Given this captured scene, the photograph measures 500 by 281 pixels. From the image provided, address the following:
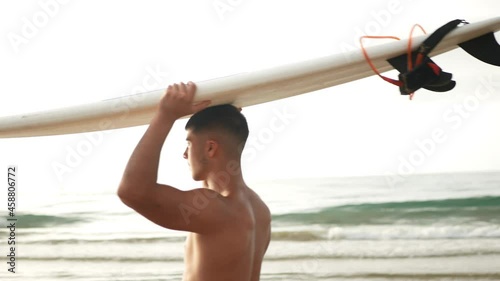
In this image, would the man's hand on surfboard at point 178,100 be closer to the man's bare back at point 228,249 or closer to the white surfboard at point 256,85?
the white surfboard at point 256,85

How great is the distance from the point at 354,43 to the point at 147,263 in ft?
6.11

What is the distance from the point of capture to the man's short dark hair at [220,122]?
1607 mm

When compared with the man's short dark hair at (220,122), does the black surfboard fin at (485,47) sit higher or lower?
higher

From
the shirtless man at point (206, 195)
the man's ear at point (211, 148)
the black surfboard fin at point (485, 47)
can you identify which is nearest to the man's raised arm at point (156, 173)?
the shirtless man at point (206, 195)

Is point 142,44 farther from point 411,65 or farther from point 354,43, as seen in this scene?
point 411,65

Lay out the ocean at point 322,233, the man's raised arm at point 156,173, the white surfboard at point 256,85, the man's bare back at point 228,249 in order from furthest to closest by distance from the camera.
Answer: the ocean at point 322,233 → the white surfboard at point 256,85 → the man's bare back at point 228,249 → the man's raised arm at point 156,173

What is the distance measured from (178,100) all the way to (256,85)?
0.27 meters

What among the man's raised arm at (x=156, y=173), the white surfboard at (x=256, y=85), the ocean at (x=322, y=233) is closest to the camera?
the man's raised arm at (x=156, y=173)

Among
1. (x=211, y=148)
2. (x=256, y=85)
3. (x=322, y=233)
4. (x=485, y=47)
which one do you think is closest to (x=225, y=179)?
(x=211, y=148)

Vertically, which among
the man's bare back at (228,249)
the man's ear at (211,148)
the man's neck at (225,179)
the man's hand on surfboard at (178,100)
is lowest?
the man's bare back at (228,249)

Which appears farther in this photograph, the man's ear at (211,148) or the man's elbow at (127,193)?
the man's ear at (211,148)

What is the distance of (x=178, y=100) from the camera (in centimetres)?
146

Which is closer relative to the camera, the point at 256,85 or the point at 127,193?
the point at 127,193

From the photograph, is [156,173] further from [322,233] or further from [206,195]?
[322,233]
